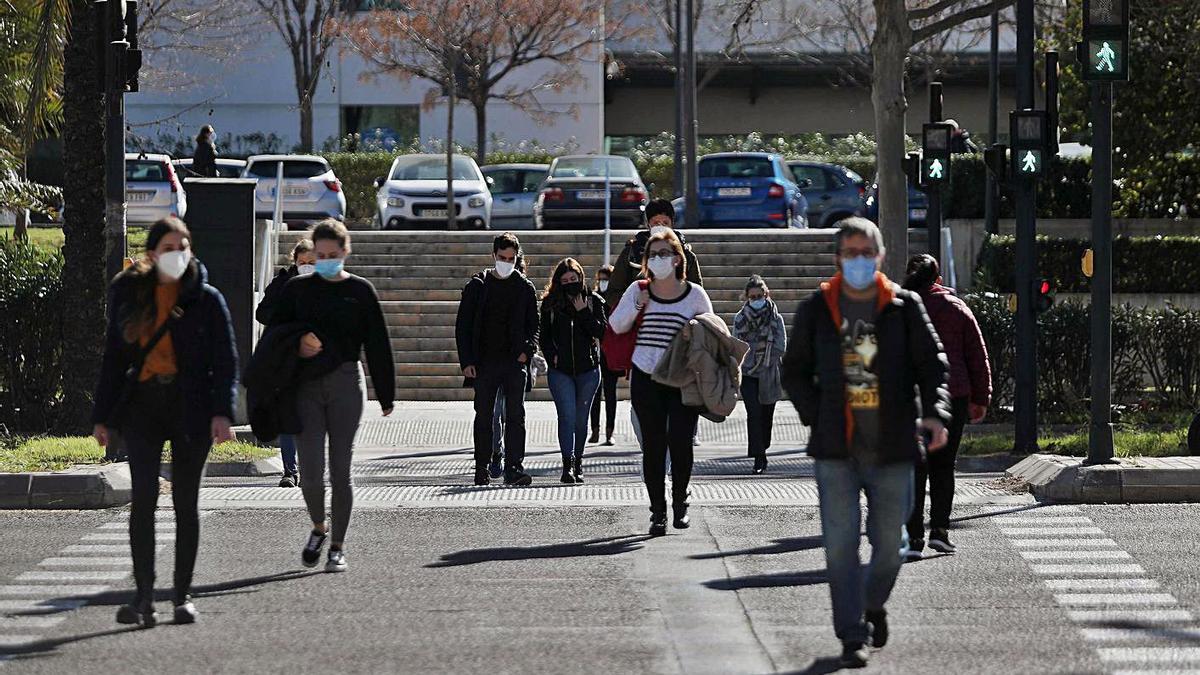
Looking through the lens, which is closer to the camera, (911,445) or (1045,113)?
(911,445)

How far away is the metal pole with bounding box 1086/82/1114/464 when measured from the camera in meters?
13.1

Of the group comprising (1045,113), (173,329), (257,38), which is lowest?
(173,329)

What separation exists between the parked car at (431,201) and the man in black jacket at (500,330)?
20608 mm

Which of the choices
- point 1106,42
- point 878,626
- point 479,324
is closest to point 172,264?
point 878,626

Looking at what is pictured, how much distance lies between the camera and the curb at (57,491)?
Answer: 39.3 ft

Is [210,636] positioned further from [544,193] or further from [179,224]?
[544,193]

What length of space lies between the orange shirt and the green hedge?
66.4 ft

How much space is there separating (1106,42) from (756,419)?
3.96 m

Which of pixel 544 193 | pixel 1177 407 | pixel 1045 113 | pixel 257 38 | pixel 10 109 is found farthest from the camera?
pixel 257 38

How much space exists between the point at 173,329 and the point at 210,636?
4.09 feet

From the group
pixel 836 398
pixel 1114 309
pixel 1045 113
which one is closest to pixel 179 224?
pixel 836 398

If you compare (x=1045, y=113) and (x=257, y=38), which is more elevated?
(x=257, y=38)

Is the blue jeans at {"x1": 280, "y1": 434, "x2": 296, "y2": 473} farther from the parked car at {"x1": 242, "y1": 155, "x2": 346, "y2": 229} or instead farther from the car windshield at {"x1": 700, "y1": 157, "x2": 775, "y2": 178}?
the car windshield at {"x1": 700, "y1": 157, "x2": 775, "y2": 178}

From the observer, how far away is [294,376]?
896 centimetres
